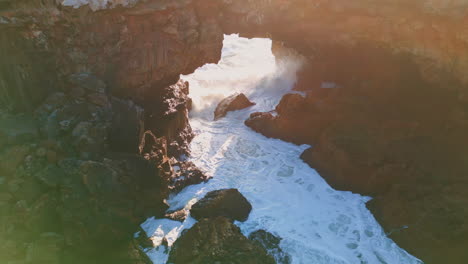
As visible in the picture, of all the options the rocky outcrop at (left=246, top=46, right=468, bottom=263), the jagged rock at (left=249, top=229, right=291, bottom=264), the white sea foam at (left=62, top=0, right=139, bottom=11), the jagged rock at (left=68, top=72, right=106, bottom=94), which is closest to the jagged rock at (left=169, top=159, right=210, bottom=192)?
the jagged rock at (left=249, top=229, right=291, bottom=264)

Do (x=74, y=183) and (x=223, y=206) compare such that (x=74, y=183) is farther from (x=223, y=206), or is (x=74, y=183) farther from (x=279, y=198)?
(x=279, y=198)

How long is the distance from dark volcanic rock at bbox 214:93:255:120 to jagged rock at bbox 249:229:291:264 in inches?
356

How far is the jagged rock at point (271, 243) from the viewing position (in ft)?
36.9

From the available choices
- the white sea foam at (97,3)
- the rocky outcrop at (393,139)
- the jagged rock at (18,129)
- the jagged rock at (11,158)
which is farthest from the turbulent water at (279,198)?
the white sea foam at (97,3)

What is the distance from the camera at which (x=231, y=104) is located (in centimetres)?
2055

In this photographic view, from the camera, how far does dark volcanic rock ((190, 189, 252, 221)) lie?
12445mm

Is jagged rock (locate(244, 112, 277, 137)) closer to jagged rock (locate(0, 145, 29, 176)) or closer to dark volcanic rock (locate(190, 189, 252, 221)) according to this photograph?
dark volcanic rock (locate(190, 189, 252, 221))

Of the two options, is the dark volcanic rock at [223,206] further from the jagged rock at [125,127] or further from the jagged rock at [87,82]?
the jagged rock at [87,82]

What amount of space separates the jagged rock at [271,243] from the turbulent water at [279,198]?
0.67 ft

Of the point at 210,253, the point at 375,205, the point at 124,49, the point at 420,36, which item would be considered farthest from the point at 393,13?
the point at 210,253

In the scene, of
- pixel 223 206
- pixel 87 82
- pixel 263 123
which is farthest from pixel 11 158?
pixel 263 123

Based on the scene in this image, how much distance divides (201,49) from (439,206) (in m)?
9.02

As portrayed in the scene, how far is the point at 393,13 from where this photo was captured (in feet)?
45.6

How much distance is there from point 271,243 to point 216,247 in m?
1.92
